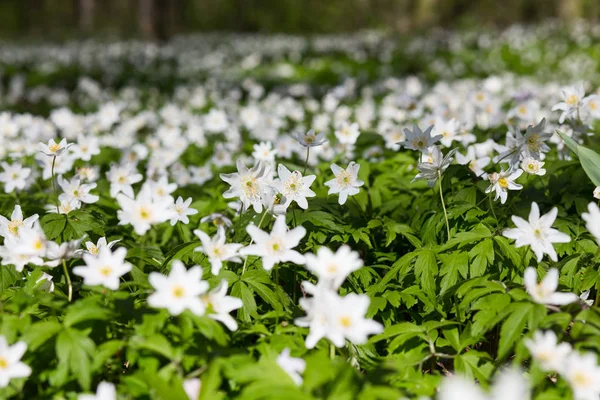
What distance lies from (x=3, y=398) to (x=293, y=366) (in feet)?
3.00

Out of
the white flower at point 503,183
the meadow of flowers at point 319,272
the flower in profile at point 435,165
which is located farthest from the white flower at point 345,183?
the white flower at point 503,183

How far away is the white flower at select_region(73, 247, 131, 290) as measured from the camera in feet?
5.93

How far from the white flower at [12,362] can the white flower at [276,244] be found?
76 centimetres

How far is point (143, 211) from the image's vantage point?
1.98m

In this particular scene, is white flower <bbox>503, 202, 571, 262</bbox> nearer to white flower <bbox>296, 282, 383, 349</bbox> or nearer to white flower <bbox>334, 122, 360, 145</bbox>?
white flower <bbox>296, 282, 383, 349</bbox>

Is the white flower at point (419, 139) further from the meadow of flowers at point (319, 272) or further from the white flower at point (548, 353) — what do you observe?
the white flower at point (548, 353)

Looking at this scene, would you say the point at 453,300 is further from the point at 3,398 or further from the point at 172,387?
the point at 3,398

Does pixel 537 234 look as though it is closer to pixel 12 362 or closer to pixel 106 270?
pixel 106 270

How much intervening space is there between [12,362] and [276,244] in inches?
36.2

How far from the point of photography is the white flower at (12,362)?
169cm

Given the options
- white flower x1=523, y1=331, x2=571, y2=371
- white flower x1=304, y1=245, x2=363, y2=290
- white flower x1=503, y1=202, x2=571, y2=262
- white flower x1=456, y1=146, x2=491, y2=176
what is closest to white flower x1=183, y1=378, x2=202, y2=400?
white flower x1=304, y1=245, x2=363, y2=290

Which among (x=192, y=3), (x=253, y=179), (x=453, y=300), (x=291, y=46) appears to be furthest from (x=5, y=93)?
(x=192, y=3)

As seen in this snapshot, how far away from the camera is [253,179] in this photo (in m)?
2.45

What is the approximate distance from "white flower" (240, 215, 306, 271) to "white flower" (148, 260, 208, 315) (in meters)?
0.25
